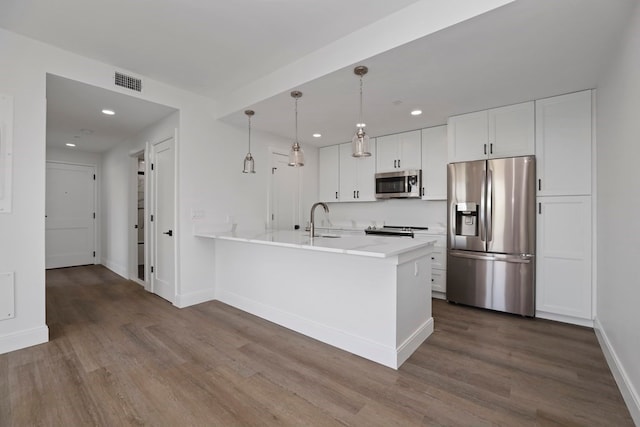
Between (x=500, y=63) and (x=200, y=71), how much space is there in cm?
283

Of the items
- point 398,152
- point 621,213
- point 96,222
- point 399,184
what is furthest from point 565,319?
point 96,222

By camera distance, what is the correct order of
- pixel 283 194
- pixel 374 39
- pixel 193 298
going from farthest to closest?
pixel 283 194 < pixel 193 298 < pixel 374 39

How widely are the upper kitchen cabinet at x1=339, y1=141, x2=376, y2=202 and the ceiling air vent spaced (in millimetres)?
3100

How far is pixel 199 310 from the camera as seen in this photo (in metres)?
3.46

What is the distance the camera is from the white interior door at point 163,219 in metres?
3.73

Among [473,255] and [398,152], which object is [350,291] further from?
[398,152]

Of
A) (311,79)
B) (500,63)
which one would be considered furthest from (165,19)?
(500,63)

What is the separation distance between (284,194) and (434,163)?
237 centimetres

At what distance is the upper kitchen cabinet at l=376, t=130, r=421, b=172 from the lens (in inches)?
173

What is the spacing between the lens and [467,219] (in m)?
3.54

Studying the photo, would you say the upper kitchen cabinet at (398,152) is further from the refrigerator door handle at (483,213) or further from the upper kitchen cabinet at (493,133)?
the refrigerator door handle at (483,213)

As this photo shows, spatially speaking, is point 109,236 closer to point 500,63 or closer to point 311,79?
point 311,79

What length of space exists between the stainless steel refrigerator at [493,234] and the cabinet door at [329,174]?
2.13 metres

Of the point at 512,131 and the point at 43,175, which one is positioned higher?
the point at 512,131
